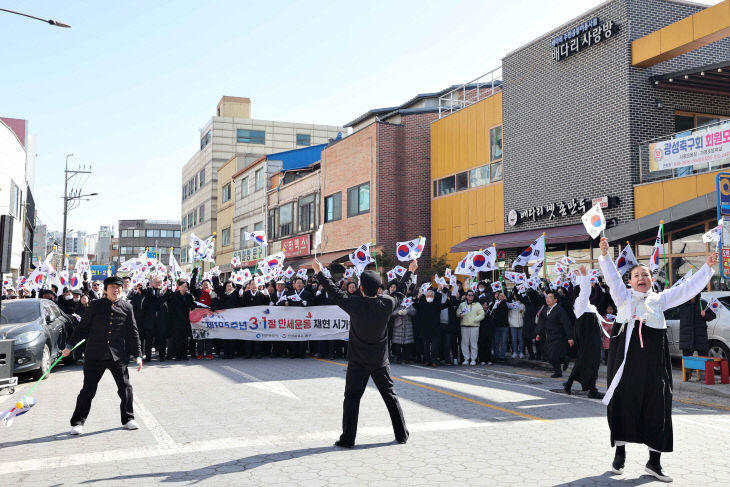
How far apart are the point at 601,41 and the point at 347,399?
57.1 feet

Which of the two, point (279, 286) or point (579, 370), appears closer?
point (579, 370)

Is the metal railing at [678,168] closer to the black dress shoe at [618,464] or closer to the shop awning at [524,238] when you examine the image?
the shop awning at [524,238]

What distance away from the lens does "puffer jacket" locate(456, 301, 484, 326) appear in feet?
50.9

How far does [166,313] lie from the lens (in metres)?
15.6

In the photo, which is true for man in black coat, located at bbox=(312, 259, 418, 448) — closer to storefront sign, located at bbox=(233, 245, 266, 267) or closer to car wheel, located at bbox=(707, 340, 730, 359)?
car wheel, located at bbox=(707, 340, 730, 359)

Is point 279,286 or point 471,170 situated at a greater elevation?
point 471,170

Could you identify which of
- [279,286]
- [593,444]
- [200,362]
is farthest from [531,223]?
[593,444]

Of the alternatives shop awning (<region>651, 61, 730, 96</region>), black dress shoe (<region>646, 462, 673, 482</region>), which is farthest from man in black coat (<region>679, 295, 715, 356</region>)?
shop awning (<region>651, 61, 730, 96</region>)

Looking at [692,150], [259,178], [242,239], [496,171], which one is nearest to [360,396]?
[692,150]

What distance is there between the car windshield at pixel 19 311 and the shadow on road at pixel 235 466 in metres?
8.23

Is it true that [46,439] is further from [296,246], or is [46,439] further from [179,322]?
[296,246]

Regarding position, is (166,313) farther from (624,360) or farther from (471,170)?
(471,170)

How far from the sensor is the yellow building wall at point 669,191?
16984 millimetres

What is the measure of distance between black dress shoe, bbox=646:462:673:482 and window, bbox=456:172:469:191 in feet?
72.6
